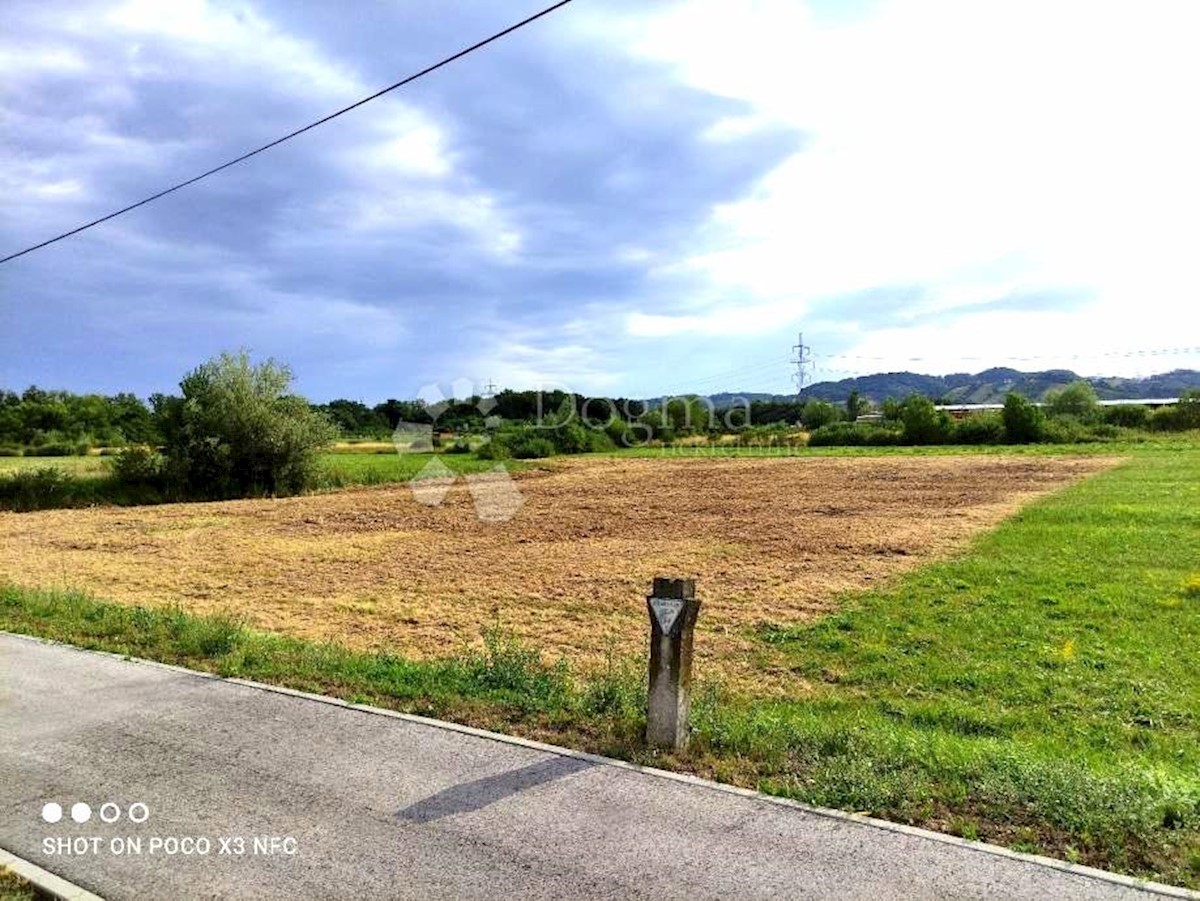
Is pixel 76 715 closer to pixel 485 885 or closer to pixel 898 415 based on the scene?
pixel 485 885

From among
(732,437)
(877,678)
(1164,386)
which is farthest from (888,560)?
(1164,386)

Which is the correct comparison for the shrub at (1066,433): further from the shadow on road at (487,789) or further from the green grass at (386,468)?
the shadow on road at (487,789)

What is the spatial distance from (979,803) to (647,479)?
33.0 meters

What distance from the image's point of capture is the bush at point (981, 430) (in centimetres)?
6022

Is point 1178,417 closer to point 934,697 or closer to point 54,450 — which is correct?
point 934,697

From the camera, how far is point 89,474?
31.8 meters

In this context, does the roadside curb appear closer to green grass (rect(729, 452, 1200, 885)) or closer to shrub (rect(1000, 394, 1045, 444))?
green grass (rect(729, 452, 1200, 885))

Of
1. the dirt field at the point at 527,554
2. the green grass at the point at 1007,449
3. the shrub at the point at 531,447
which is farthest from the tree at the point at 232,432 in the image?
the green grass at the point at 1007,449

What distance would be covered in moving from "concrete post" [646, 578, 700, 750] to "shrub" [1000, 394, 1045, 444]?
61.9 meters

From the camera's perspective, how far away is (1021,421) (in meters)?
59.0

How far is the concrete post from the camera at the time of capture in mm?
4406

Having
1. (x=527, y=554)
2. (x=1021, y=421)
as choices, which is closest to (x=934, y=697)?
(x=527, y=554)

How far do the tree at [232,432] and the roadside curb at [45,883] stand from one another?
3052 cm
